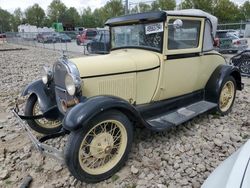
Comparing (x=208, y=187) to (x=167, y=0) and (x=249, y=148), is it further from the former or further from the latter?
(x=167, y=0)

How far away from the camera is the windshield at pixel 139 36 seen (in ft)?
11.9

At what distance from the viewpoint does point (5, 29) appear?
6975 centimetres

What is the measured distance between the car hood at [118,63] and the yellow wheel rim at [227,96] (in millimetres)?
1753

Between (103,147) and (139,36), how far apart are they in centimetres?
181

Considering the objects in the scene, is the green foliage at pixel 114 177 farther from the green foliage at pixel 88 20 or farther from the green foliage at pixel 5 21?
the green foliage at pixel 5 21

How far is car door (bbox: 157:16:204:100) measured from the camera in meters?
3.69

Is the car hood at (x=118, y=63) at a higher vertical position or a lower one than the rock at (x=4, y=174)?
higher

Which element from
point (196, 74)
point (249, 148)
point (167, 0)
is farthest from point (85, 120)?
point (167, 0)

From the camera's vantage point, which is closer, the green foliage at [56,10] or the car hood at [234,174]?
the car hood at [234,174]

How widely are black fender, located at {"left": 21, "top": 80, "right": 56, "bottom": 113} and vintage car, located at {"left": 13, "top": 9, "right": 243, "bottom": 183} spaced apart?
14 millimetres

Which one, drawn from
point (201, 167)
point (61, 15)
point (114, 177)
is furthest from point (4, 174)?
point (61, 15)

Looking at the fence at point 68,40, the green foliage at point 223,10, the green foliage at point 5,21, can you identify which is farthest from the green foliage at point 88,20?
the green foliage at point 223,10

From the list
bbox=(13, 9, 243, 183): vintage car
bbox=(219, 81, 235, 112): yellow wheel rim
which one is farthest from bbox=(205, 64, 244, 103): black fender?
bbox=(219, 81, 235, 112): yellow wheel rim

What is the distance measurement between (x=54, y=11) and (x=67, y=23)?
590 centimetres
